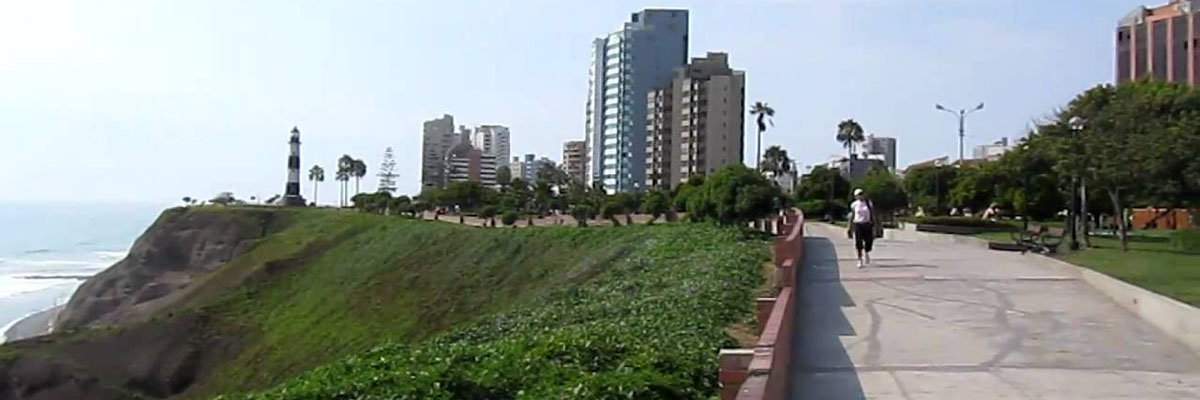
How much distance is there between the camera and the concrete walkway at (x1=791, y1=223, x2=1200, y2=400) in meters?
9.61

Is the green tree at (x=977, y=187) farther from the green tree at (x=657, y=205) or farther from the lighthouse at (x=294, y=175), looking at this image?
the lighthouse at (x=294, y=175)

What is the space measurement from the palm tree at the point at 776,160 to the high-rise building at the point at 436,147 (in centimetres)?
4547

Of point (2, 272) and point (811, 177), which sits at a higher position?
point (811, 177)

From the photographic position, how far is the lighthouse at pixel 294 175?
90500mm

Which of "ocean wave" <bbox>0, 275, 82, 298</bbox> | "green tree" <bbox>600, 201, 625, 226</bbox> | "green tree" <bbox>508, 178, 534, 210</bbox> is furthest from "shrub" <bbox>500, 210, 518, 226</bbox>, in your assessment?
"ocean wave" <bbox>0, 275, 82, 298</bbox>

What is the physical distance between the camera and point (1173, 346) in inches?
466

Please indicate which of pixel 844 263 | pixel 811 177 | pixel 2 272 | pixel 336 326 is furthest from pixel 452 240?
pixel 2 272

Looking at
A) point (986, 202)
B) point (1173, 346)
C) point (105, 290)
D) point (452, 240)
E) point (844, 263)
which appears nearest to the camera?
point (1173, 346)

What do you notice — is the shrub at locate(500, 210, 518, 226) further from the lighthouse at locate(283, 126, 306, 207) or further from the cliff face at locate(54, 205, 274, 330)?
the lighthouse at locate(283, 126, 306, 207)

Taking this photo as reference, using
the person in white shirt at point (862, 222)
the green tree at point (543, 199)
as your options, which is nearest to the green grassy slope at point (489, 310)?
the person in white shirt at point (862, 222)

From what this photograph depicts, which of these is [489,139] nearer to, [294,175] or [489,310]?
[294,175]

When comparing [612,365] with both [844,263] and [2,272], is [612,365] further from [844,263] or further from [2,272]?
[2,272]

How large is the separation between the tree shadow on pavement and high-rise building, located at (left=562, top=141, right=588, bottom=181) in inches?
5311

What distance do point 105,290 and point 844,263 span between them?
195ft
